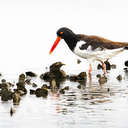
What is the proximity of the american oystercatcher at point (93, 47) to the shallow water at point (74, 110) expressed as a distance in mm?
5955

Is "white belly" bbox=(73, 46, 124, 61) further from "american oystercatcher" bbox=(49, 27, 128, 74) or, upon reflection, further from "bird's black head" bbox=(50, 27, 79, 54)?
"bird's black head" bbox=(50, 27, 79, 54)

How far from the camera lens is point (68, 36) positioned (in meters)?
30.8

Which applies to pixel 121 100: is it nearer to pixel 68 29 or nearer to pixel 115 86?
pixel 115 86

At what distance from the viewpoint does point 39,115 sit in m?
16.2

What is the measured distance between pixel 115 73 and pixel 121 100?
12073 mm

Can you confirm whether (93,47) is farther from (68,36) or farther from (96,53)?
(68,36)

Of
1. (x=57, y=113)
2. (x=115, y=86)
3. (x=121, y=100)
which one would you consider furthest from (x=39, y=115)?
(x=115, y=86)

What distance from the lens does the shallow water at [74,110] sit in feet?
48.2

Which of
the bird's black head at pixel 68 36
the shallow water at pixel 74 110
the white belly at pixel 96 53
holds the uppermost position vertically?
the bird's black head at pixel 68 36

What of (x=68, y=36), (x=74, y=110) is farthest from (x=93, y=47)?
(x=74, y=110)

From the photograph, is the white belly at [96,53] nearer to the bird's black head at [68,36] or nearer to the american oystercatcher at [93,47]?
the american oystercatcher at [93,47]

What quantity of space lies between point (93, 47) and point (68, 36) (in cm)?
248

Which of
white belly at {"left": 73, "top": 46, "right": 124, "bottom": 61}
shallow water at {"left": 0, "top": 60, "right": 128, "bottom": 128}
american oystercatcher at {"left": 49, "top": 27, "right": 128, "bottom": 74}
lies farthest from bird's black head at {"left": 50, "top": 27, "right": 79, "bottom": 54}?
shallow water at {"left": 0, "top": 60, "right": 128, "bottom": 128}

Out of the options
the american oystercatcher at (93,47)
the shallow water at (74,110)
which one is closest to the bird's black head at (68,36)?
the american oystercatcher at (93,47)
